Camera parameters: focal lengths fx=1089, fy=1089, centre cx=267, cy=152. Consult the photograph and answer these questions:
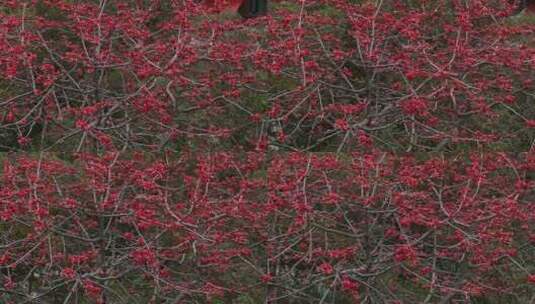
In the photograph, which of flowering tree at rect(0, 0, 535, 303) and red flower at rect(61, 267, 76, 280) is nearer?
red flower at rect(61, 267, 76, 280)

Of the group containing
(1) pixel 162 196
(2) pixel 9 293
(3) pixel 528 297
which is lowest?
(3) pixel 528 297

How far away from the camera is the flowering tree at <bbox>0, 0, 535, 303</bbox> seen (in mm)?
7359

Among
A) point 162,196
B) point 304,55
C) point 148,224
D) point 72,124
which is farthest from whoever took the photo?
point 72,124

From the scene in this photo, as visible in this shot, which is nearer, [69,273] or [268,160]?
[69,273]

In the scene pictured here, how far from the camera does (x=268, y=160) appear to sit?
820 cm

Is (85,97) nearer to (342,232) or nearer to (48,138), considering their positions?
(48,138)

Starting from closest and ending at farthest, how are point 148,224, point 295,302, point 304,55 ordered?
point 148,224, point 295,302, point 304,55

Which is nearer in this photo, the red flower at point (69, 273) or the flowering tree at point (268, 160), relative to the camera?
the red flower at point (69, 273)

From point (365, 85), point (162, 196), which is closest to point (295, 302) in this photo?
point (162, 196)

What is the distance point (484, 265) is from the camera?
300 inches

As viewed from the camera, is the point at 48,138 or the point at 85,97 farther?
the point at 48,138

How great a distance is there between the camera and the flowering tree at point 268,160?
7.36 metres

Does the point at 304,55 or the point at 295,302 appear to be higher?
the point at 304,55

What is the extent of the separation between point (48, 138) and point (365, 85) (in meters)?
2.70
